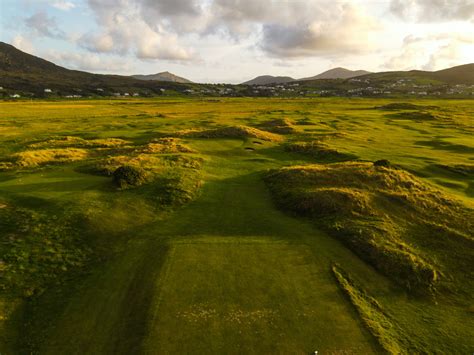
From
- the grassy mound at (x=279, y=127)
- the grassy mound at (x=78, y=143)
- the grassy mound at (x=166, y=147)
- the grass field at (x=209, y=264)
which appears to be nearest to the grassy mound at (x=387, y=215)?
the grass field at (x=209, y=264)

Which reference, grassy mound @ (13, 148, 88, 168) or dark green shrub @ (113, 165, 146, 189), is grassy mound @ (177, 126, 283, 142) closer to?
grassy mound @ (13, 148, 88, 168)

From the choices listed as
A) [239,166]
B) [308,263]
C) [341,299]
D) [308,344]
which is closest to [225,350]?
[308,344]

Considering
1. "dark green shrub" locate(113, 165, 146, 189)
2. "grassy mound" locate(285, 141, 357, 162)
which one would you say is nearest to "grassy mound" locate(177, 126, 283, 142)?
"grassy mound" locate(285, 141, 357, 162)

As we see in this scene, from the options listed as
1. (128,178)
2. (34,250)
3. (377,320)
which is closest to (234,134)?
(128,178)

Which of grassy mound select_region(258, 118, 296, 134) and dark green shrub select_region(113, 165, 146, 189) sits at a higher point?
dark green shrub select_region(113, 165, 146, 189)

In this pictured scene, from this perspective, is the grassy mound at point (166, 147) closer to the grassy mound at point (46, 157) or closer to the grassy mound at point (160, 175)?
the grassy mound at point (160, 175)
